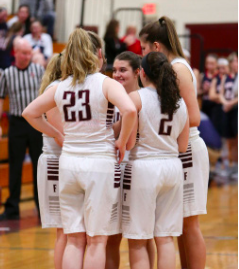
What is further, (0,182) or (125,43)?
(125,43)

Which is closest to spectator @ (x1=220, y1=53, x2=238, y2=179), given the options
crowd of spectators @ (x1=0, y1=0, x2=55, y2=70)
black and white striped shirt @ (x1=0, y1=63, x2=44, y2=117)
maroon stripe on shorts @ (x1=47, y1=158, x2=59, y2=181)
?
crowd of spectators @ (x1=0, y1=0, x2=55, y2=70)

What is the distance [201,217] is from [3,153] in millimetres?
3510

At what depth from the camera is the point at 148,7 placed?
50.1 ft

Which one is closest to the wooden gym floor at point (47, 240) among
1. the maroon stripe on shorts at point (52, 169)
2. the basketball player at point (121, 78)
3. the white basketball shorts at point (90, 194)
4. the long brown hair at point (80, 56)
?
the basketball player at point (121, 78)

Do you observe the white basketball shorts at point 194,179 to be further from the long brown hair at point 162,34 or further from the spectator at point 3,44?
the spectator at point 3,44

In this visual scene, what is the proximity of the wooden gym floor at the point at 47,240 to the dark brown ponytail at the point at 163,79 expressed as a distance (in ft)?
5.43

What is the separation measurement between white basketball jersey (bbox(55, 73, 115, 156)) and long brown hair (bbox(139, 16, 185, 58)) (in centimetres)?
55

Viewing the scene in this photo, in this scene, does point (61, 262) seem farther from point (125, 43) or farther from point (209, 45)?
point (209, 45)

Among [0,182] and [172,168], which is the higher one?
[172,168]

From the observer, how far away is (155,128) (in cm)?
348

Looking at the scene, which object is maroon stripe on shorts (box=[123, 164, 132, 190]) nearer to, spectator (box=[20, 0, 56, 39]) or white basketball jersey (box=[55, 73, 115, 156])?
white basketball jersey (box=[55, 73, 115, 156])

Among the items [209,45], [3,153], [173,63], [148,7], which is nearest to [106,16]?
[148,7]

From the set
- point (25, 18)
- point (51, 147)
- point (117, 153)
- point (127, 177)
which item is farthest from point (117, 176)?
point (25, 18)

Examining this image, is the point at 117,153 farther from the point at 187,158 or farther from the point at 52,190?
the point at 52,190
